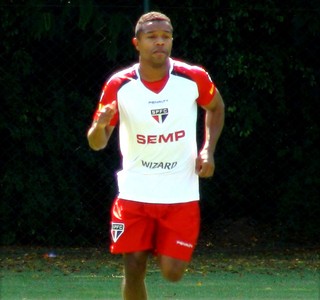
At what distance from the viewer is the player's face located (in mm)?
5879

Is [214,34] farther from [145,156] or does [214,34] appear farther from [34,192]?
[145,156]

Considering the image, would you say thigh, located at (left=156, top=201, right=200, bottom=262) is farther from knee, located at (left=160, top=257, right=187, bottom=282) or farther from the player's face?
the player's face

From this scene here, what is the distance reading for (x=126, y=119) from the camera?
5.88m

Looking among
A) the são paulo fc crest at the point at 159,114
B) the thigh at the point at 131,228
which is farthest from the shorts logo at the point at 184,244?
the são paulo fc crest at the point at 159,114

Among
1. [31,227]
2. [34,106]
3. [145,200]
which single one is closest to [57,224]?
[31,227]

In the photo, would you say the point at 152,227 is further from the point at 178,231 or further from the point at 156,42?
the point at 156,42

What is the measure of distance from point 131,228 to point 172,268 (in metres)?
0.32

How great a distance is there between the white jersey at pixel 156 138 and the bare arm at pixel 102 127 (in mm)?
121

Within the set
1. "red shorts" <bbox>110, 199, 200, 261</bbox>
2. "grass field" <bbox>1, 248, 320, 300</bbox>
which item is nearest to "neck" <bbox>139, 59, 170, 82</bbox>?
"red shorts" <bbox>110, 199, 200, 261</bbox>

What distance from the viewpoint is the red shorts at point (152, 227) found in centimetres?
585

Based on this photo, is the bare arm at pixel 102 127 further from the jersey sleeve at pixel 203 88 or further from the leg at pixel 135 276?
the leg at pixel 135 276

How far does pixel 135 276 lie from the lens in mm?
5840

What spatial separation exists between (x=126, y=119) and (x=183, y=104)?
332mm

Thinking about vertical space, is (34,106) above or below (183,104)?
below
